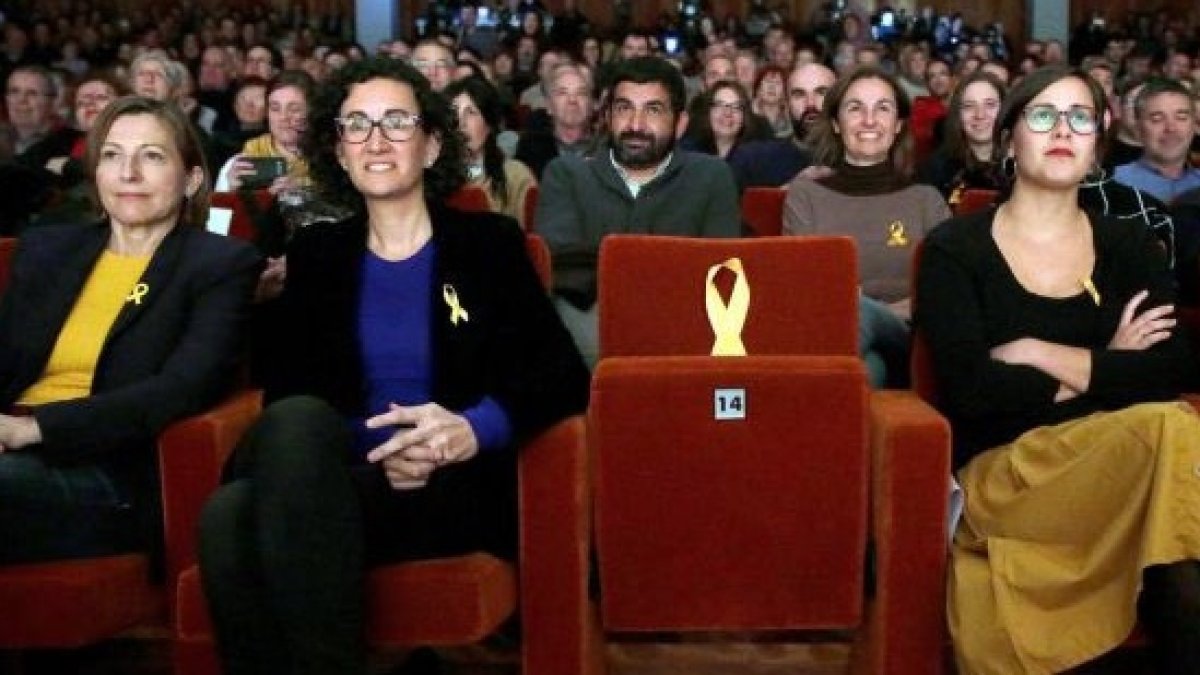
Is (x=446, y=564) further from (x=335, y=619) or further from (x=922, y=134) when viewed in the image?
(x=922, y=134)

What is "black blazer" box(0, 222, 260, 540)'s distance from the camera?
4.58 feet

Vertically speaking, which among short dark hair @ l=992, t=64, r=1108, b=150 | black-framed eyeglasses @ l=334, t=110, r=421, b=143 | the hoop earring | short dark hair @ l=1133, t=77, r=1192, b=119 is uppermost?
short dark hair @ l=1133, t=77, r=1192, b=119

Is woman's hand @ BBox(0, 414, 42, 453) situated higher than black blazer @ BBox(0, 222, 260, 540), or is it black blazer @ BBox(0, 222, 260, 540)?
black blazer @ BBox(0, 222, 260, 540)

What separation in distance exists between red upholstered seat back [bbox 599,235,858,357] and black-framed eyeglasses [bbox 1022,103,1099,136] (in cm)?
24

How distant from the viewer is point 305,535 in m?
1.20

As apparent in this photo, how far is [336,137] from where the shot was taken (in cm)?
153

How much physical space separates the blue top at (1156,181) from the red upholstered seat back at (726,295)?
3.90 ft

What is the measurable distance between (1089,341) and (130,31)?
6140 millimetres

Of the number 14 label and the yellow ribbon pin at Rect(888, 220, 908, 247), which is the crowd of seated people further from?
the number 14 label

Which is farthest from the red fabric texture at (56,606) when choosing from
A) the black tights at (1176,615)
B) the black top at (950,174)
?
the black top at (950,174)

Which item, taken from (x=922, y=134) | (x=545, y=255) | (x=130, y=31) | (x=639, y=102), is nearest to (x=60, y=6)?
(x=130, y=31)

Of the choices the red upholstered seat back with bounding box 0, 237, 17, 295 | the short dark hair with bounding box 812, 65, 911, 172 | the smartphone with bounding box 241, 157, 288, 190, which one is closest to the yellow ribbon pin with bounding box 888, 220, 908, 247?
the short dark hair with bounding box 812, 65, 911, 172

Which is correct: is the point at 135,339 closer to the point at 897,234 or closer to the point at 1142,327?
the point at 1142,327

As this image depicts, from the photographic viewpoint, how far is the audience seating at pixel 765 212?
232 cm
